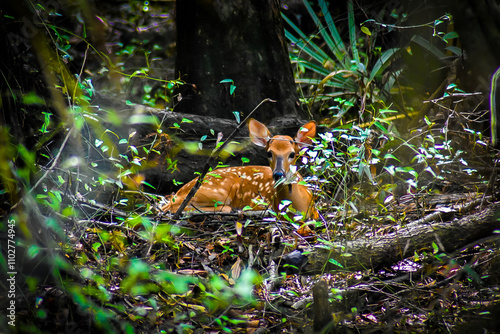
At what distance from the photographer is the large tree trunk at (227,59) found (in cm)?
527

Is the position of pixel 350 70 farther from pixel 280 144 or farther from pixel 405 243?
pixel 405 243

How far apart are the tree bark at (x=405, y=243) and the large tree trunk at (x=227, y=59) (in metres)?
2.57

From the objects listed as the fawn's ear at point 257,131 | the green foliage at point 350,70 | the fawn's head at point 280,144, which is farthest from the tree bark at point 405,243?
the green foliage at point 350,70

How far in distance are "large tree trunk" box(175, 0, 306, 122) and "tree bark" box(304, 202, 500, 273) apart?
257 centimetres

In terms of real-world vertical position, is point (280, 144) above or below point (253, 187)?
above

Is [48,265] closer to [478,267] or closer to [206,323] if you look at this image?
→ [206,323]

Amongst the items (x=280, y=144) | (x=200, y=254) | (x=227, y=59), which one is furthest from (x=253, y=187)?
(x=200, y=254)

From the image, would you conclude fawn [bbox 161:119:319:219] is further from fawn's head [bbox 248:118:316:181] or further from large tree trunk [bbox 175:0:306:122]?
Answer: large tree trunk [bbox 175:0:306:122]

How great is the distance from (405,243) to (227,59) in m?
3.12

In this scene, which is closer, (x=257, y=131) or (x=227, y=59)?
(x=257, y=131)

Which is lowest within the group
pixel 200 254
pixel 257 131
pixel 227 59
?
pixel 200 254

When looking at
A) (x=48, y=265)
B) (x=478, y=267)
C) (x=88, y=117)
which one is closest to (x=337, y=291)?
(x=478, y=267)

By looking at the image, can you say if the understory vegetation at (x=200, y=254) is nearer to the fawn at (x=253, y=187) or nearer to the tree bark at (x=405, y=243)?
the tree bark at (x=405, y=243)

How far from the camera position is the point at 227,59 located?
5.29m
